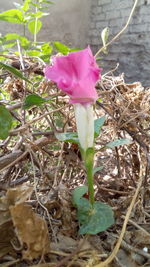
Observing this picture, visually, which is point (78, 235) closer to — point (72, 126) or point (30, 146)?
point (30, 146)

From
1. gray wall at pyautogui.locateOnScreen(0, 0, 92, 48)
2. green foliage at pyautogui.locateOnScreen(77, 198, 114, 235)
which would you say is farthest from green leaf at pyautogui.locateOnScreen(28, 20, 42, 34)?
gray wall at pyautogui.locateOnScreen(0, 0, 92, 48)

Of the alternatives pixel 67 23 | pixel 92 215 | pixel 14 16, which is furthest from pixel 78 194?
pixel 67 23

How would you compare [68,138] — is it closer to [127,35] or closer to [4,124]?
[4,124]

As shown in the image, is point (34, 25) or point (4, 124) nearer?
point (4, 124)

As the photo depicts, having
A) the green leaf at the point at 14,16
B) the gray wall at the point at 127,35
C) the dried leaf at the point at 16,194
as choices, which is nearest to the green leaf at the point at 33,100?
the dried leaf at the point at 16,194

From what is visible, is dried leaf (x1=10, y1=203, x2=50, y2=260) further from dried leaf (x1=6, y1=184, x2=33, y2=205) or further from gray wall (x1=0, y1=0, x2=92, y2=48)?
gray wall (x1=0, y1=0, x2=92, y2=48)

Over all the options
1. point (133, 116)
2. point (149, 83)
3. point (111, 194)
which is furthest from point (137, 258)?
point (149, 83)

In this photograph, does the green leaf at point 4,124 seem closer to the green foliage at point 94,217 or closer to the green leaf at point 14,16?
the green foliage at point 94,217
